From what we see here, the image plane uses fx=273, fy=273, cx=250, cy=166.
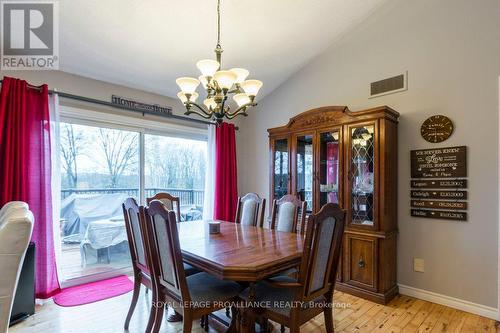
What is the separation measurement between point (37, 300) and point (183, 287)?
78.7 inches

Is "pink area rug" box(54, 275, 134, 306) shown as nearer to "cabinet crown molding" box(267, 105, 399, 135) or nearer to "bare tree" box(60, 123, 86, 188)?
"bare tree" box(60, 123, 86, 188)

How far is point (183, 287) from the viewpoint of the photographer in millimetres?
1620

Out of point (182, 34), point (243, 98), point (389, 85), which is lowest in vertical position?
point (243, 98)

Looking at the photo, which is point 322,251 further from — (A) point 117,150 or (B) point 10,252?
(A) point 117,150

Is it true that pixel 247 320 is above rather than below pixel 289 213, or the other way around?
below

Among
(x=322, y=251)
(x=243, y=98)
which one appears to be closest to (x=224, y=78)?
(x=243, y=98)

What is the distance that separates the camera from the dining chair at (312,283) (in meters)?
1.56

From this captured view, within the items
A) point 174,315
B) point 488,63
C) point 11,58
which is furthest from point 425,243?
point 11,58

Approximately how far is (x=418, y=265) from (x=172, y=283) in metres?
2.51

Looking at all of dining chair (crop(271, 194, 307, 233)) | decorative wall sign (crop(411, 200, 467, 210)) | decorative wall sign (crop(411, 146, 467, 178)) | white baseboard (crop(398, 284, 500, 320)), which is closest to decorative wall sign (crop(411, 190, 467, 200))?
decorative wall sign (crop(411, 200, 467, 210))

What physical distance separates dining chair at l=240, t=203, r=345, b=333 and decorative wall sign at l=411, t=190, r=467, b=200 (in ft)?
5.09

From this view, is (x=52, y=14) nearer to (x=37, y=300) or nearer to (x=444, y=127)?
(x=37, y=300)

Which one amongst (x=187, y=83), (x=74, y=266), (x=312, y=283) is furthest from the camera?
(x=74, y=266)

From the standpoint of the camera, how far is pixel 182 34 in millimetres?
2824
